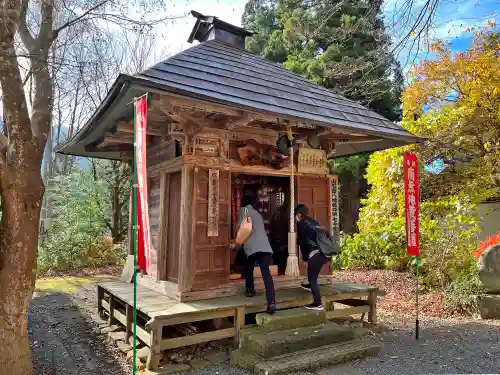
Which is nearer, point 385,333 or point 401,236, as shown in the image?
point 385,333

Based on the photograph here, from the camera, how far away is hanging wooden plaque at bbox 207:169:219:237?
20.6 ft

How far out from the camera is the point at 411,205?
6660 mm

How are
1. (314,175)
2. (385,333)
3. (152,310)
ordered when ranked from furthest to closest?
(314,175) → (385,333) → (152,310)

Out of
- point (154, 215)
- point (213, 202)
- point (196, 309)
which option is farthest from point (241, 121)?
point (196, 309)

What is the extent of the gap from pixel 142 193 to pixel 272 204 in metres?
5.29

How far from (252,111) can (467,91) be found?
26.6 ft

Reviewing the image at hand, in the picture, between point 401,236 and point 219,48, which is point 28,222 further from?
point 401,236

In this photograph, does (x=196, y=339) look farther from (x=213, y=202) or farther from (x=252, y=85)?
(x=252, y=85)

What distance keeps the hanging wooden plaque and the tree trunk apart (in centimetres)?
→ 256

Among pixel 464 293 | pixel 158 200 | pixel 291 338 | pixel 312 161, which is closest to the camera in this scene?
pixel 291 338

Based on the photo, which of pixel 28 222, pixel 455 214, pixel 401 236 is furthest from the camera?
pixel 401 236

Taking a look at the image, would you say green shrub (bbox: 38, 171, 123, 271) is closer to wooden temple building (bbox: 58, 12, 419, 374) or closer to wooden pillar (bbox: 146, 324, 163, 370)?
wooden temple building (bbox: 58, 12, 419, 374)

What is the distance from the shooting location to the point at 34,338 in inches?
280

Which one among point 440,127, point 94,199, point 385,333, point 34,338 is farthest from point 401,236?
point 94,199
